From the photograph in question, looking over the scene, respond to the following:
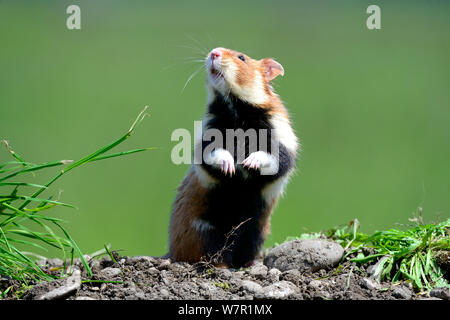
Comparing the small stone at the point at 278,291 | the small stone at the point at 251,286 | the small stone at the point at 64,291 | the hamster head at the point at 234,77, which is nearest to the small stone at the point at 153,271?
the small stone at the point at 64,291

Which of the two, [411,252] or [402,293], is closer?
[402,293]

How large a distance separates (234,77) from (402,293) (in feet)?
7.93

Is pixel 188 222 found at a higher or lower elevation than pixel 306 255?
higher

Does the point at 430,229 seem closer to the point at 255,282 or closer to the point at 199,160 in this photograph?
the point at 255,282

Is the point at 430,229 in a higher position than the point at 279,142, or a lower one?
lower

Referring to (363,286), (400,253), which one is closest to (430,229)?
(400,253)

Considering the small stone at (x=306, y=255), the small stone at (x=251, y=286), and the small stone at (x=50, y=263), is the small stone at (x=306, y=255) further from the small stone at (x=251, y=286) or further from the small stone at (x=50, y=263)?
the small stone at (x=50, y=263)

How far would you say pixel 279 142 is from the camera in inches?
196

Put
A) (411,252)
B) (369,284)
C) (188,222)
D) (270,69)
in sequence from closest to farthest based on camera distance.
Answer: (369,284) → (411,252) → (188,222) → (270,69)

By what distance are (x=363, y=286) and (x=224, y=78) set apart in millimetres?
2232

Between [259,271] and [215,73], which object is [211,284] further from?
[215,73]

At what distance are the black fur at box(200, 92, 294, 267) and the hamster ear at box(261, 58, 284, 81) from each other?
0.50 meters

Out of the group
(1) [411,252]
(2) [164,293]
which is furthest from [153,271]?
(1) [411,252]

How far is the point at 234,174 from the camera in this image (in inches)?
193
